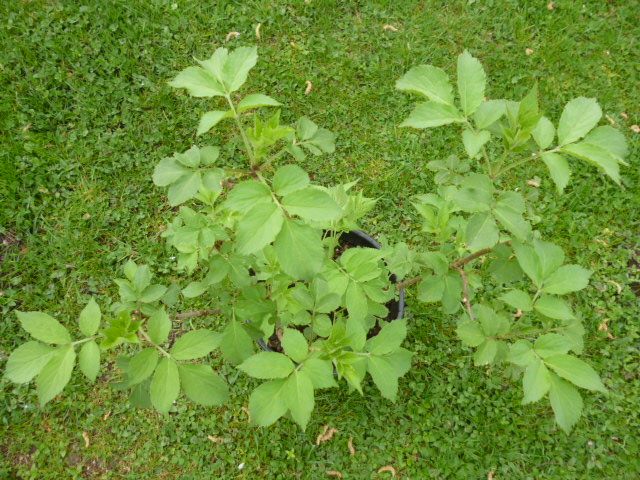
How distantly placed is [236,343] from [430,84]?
3.59 ft

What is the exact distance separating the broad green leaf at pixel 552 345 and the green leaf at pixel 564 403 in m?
0.07

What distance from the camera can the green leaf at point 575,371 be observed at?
1435mm

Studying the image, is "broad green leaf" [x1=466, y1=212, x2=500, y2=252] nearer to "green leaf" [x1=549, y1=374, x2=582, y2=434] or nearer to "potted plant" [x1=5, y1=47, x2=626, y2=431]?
"potted plant" [x1=5, y1=47, x2=626, y2=431]

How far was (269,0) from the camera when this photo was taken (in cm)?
393

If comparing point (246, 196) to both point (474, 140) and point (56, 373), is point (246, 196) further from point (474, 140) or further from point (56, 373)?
point (56, 373)

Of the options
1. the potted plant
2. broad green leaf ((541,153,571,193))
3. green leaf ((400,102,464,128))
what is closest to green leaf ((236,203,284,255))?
the potted plant

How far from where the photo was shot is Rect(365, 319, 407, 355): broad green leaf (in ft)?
5.57

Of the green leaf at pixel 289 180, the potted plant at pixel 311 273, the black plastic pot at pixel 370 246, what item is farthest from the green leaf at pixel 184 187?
the black plastic pot at pixel 370 246

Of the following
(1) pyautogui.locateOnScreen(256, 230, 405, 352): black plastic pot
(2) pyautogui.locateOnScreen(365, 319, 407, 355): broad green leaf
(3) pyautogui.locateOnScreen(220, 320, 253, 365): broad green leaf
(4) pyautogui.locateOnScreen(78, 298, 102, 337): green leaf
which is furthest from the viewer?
(1) pyautogui.locateOnScreen(256, 230, 405, 352): black plastic pot

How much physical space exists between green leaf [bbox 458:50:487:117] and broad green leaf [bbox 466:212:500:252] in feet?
0.99

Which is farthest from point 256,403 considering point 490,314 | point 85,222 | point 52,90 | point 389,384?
point 52,90

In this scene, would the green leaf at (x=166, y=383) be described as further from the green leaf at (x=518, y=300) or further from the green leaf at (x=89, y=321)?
the green leaf at (x=518, y=300)

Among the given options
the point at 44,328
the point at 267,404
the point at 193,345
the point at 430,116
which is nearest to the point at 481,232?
the point at 430,116

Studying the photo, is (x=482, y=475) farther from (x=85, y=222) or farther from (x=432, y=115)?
(x=85, y=222)
